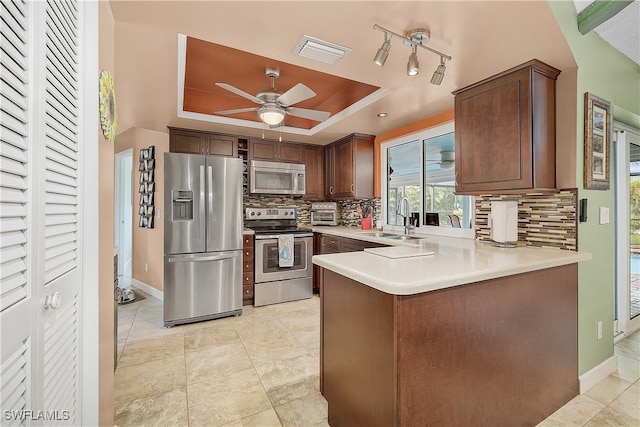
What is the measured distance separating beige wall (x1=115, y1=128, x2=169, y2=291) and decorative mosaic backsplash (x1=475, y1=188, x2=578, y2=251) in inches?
154

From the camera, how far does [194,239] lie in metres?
3.18

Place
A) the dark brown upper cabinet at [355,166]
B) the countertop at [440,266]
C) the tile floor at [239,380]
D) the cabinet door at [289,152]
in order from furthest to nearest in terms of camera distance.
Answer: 1. the cabinet door at [289,152]
2. the dark brown upper cabinet at [355,166]
3. the tile floor at [239,380]
4. the countertop at [440,266]

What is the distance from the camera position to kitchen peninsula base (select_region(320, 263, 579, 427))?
122 centimetres

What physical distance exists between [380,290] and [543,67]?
1.86m

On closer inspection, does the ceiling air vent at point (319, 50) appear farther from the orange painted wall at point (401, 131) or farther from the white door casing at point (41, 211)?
the orange painted wall at point (401, 131)

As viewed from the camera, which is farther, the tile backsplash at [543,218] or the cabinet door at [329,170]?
the cabinet door at [329,170]

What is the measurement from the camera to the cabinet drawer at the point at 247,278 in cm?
368

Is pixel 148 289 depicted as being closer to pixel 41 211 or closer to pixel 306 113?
pixel 306 113

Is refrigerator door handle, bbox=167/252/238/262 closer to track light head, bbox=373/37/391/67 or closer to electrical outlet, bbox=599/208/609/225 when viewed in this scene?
track light head, bbox=373/37/391/67

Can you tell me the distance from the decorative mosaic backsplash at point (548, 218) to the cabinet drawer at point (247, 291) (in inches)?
114

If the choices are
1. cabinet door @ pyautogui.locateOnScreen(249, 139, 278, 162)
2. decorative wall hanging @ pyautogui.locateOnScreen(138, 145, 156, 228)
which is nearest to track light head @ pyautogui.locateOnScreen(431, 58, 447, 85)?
cabinet door @ pyautogui.locateOnScreen(249, 139, 278, 162)

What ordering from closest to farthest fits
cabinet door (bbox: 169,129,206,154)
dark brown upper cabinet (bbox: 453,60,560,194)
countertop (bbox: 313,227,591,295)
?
countertop (bbox: 313,227,591,295)
dark brown upper cabinet (bbox: 453,60,560,194)
cabinet door (bbox: 169,129,206,154)

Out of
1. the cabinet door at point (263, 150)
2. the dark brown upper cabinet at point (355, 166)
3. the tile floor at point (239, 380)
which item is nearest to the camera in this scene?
the tile floor at point (239, 380)

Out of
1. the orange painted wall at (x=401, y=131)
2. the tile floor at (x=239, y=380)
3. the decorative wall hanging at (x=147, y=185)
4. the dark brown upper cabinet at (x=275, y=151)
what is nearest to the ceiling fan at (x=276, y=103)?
the orange painted wall at (x=401, y=131)
